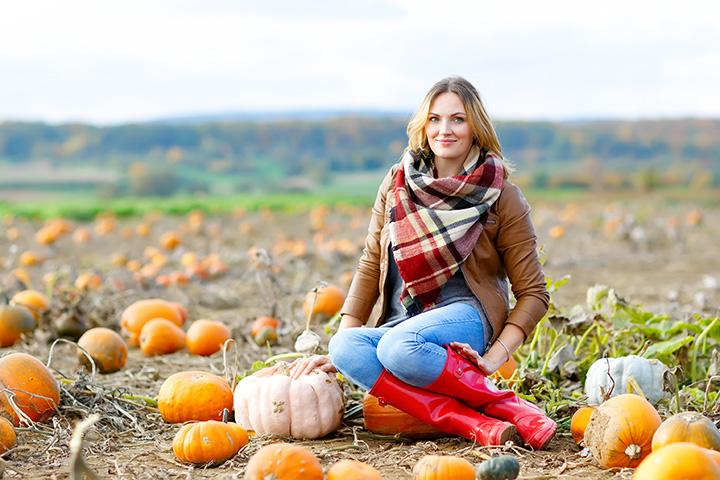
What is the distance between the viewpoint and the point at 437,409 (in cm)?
291

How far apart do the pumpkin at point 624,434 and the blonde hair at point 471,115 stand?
42.6 inches

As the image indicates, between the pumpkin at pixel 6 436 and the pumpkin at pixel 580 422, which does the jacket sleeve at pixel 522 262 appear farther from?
the pumpkin at pixel 6 436

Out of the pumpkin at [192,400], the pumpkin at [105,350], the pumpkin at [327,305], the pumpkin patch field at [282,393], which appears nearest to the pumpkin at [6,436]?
the pumpkin patch field at [282,393]

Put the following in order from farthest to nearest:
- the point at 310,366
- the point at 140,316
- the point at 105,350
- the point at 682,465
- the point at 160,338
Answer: the point at 140,316
the point at 160,338
the point at 105,350
the point at 310,366
the point at 682,465

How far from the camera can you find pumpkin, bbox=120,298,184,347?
4.80m

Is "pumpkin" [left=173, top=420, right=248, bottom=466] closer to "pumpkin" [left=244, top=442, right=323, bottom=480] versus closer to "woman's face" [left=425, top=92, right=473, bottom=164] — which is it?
"pumpkin" [left=244, top=442, right=323, bottom=480]

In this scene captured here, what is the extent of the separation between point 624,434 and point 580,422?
0.34 meters

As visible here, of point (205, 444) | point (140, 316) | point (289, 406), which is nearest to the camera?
point (205, 444)

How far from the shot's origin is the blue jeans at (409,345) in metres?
2.86

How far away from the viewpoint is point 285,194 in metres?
20.2

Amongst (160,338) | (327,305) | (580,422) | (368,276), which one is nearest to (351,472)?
(580,422)

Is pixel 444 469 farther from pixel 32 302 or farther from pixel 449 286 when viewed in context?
pixel 32 302

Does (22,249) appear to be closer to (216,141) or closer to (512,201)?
(512,201)

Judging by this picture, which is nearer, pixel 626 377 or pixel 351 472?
pixel 351 472
